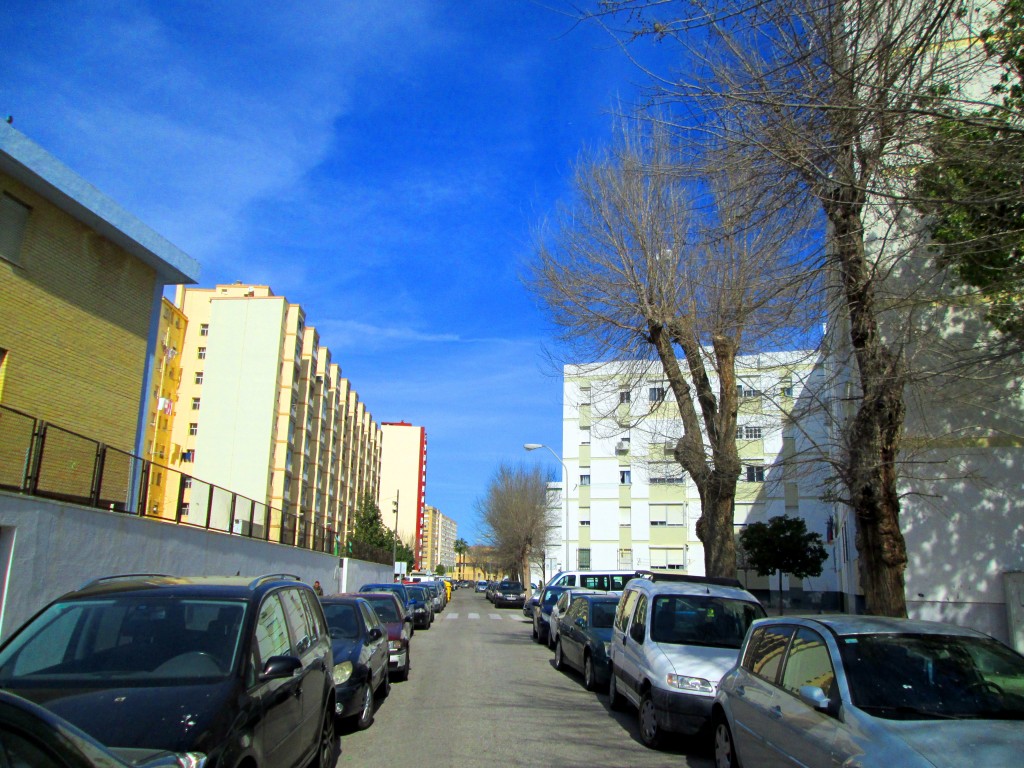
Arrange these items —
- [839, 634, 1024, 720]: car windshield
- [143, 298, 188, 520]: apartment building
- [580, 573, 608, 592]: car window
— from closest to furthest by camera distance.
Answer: [839, 634, 1024, 720]: car windshield → [580, 573, 608, 592]: car window → [143, 298, 188, 520]: apartment building

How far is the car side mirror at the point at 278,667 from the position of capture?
510 centimetres

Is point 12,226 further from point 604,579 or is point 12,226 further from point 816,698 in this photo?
point 604,579

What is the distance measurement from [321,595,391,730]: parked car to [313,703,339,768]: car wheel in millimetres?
884

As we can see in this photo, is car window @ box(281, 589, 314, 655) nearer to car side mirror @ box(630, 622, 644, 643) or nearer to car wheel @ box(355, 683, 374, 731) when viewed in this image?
car wheel @ box(355, 683, 374, 731)

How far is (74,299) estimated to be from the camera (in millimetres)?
17750

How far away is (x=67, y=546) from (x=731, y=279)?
1215 centimetres

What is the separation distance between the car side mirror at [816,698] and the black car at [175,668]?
3361mm


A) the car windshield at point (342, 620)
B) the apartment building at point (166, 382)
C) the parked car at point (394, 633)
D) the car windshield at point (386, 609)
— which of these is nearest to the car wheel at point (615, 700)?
the parked car at point (394, 633)

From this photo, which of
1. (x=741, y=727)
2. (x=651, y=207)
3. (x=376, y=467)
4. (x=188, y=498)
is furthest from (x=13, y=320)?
(x=376, y=467)

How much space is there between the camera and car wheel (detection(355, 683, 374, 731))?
9445 mm

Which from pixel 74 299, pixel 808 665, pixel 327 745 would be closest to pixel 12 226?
pixel 74 299

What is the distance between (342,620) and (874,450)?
7311 mm

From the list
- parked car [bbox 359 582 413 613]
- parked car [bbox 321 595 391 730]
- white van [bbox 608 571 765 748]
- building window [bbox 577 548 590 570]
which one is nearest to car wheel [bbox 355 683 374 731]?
parked car [bbox 321 595 391 730]

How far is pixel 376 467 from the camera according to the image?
349ft
